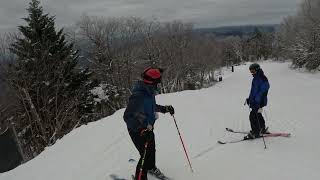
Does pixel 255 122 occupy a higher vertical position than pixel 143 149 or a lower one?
lower

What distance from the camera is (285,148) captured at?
323 inches

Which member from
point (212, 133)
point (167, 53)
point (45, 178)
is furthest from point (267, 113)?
point (167, 53)

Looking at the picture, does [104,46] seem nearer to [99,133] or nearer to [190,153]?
[99,133]

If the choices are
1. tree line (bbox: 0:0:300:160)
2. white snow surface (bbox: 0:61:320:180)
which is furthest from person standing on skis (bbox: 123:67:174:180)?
tree line (bbox: 0:0:300:160)

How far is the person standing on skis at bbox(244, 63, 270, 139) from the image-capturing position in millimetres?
8663

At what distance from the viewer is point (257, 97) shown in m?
8.64

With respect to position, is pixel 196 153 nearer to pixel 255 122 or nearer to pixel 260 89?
pixel 255 122

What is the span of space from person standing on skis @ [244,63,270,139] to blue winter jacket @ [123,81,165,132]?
146 inches

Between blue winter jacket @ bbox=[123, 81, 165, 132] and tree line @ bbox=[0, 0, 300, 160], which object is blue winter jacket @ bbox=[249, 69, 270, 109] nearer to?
blue winter jacket @ bbox=[123, 81, 165, 132]

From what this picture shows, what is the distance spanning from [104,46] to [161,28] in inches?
483

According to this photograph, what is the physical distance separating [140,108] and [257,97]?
3.91 meters

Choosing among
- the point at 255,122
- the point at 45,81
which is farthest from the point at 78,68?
the point at 255,122

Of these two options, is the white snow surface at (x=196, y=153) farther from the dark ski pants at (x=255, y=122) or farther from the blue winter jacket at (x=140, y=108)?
the blue winter jacket at (x=140, y=108)

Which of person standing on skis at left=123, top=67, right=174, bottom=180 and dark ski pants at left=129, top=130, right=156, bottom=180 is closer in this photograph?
person standing on skis at left=123, top=67, right=174, bottom=180
